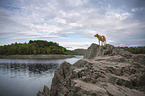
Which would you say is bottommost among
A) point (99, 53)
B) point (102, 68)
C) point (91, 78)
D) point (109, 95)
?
point (109, 95)

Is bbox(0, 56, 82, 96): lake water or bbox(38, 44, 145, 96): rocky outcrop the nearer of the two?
bbox(38, 44, 145, 96): rocky outcrop

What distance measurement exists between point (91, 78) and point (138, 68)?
4.24m

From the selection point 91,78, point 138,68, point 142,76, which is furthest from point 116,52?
point 91,78

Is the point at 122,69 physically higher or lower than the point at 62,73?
higher

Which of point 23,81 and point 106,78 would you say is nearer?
point 106,78

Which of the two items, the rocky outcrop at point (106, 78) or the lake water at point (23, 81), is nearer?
the rocky outcrop at point (106, 78)

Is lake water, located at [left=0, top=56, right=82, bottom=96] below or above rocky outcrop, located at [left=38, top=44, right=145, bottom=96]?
below

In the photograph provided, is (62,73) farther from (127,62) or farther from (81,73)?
(127,62)

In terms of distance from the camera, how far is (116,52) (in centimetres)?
955

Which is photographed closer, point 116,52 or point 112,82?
point 112,82

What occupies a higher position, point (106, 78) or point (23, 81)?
point (106, 78)

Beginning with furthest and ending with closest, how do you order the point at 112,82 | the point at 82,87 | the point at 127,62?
1. the point at 127,62
2. the point at 112,82
3. the point at 82,87

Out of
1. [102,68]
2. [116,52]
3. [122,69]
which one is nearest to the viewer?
[122,69]

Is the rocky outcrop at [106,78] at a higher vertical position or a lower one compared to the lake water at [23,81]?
higher
